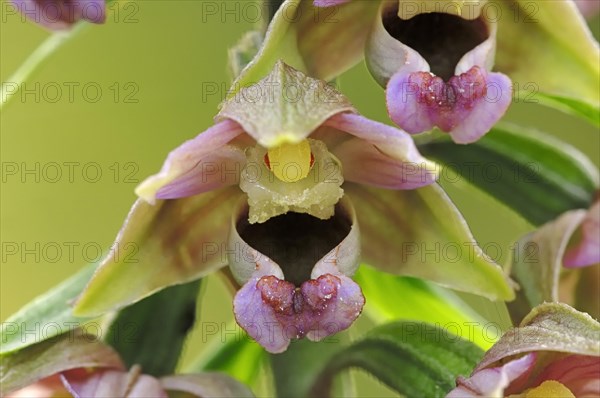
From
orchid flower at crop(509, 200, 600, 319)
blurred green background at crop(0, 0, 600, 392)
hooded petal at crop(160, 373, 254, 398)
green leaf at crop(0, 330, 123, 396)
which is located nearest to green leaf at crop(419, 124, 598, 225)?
orchid flower at crop(509, 200, 600, 319)

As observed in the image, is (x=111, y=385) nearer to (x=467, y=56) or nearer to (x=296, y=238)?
(x=296, y=238)

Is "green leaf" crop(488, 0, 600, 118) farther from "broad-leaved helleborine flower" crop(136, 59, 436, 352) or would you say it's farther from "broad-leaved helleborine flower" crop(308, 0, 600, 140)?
"broad-leaved helleborine flower" crop(136, 59, 436, 352)

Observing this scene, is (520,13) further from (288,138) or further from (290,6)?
(288,138)

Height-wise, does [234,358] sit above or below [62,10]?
below

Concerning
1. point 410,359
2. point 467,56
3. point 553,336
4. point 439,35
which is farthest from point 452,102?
point 410,359

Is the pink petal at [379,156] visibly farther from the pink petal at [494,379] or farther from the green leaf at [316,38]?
the pink petal at [494,379]

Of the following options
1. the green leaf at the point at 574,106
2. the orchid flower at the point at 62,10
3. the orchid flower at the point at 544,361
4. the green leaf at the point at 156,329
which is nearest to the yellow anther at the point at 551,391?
the orchid flower at the point at 544,361

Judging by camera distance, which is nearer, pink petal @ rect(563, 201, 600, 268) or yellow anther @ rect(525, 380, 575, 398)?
yellow anther @ rect(525, 380, 575, 398)
